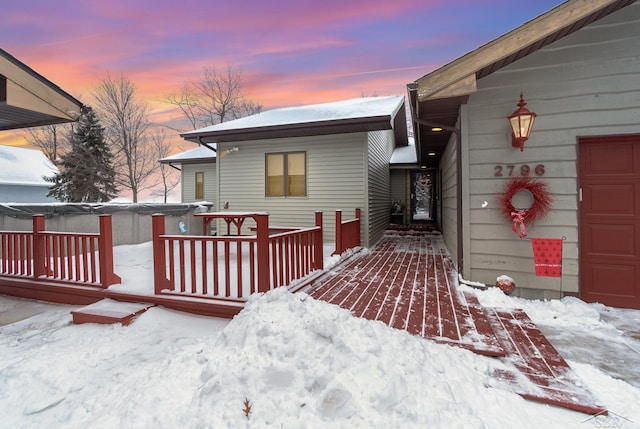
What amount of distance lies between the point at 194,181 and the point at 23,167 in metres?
12.9

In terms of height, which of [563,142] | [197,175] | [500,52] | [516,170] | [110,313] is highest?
[500,52]

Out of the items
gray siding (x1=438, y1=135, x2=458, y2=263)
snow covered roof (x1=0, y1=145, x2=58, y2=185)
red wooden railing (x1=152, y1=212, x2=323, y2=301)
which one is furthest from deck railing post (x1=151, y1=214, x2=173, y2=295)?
snow covered roof (x1=0, y1=145, x2=58, y2=185)

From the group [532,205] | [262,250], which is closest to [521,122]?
[532,205]

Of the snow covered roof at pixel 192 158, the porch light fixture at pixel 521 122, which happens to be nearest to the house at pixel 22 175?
the snow covered roof at pixel 192 158

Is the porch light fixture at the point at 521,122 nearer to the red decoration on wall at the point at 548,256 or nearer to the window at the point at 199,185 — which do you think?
the red decoration on wall at the point at 548,256

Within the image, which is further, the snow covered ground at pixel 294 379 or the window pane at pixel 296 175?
the window pane at pixel 296 175

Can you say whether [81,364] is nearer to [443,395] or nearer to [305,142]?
[443,395]

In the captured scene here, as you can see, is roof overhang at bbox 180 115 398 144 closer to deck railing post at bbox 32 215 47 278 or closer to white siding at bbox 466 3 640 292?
white siding at bbox 466 3 640 292

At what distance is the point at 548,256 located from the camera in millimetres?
3627

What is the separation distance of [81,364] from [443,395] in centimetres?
296

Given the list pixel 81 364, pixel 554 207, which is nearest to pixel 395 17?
pixel 554 207

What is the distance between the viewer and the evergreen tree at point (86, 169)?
13.4m

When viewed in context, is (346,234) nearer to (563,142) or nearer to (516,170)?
(516,170)

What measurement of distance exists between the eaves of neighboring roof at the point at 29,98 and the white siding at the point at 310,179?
462 cm
